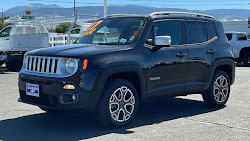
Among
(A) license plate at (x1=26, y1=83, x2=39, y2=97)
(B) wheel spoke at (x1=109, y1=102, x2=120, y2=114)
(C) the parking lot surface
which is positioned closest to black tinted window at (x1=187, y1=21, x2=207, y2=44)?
(C) the parking lot surface

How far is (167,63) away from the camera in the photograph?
696 centimetres

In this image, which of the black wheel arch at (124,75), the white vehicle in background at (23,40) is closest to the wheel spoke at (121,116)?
the black wheel arch at (124,75)

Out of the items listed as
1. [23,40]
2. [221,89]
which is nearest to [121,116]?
[221,89]

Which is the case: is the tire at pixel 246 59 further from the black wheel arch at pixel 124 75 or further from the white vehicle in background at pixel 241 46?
the black wheel arch at pixel 124 75

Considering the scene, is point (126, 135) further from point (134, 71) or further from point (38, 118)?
point (38, 118)

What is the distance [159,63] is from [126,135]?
1.49 meters

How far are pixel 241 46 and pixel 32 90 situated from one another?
55.2 ft

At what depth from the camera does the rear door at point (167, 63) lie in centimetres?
673

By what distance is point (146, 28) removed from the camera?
270 inches

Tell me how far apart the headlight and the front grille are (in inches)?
7.4

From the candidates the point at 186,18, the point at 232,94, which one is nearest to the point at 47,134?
the point at 186,18

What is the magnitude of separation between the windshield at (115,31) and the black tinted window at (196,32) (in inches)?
44.4

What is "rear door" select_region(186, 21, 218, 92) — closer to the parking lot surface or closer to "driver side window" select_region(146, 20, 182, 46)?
"driver side window" select_region(146, 20, 182, 46)

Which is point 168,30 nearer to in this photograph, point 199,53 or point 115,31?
point 199,53
